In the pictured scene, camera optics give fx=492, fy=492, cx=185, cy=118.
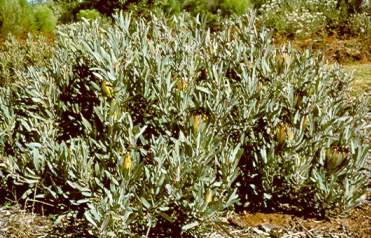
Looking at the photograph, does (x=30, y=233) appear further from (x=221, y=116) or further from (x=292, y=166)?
(x=292, y=166)

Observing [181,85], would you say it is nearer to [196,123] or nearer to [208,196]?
[196,123]

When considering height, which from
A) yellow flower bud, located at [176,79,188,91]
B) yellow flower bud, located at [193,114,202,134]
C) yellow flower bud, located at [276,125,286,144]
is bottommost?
yellow flower bud, located at [276,125,286,144]

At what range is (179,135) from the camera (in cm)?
288

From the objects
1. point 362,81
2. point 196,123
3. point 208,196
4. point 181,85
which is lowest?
point 362,81

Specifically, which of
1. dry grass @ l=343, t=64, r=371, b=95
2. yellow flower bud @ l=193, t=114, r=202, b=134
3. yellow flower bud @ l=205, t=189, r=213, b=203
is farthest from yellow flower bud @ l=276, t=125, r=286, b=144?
dry grass @ l=343, t=64, r=371, b=95

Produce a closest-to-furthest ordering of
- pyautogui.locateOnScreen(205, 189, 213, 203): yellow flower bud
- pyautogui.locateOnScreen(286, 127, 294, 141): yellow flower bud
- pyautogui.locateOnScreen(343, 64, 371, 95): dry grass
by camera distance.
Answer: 1. pyautogui.locateOnScreen(205, 189, 213, 203): yellow flower bud
2. pyautogui.locateOnScreen(286, 127, 294, 141): yellow flower bud
3. pyautogui.locateOnScreen(343, 64, 371, 95): dry grass

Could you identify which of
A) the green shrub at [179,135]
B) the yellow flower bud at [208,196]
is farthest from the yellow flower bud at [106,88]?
the yellow flower bud at [208,196]

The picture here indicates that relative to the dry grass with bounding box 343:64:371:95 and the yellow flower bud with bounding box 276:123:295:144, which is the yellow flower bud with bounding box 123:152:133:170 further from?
the dry grass with bounding box 343:64:371:95

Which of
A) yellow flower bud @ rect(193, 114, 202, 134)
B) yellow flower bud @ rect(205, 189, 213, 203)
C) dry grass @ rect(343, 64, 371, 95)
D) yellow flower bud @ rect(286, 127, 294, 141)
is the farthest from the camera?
dry grass @ rect(343, 64, 371, 95)

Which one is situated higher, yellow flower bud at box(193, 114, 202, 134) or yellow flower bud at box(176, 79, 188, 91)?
yellow flower bud at box(176, 79, 188, 91)

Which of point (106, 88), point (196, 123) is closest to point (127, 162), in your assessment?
point (196, 123)

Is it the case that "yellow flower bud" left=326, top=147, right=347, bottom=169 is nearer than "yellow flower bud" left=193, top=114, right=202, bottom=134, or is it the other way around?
"yellow flower bud" left=193, top=114, right=202, bottom=134

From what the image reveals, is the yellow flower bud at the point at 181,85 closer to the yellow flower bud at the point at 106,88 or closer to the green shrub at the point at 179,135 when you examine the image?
the green shrub at the point at 179,135

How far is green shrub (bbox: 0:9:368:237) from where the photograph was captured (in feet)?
9.00
